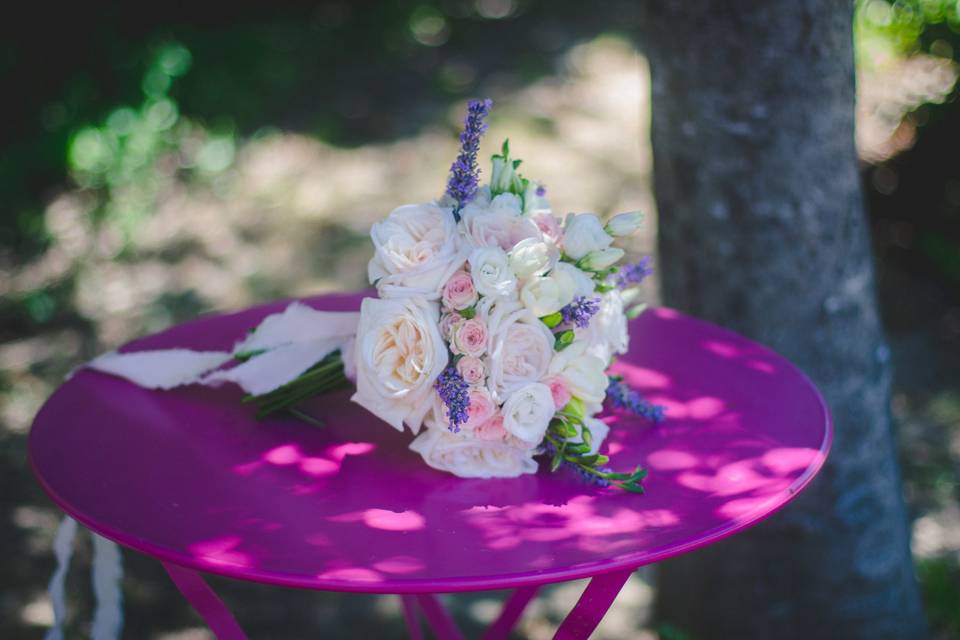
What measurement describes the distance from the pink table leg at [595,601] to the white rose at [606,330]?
0.43 meters

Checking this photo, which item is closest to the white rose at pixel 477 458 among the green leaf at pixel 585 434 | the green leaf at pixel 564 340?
the green leaf at pixel 585 434

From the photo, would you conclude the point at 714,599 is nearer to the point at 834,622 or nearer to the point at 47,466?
the point at 834,622

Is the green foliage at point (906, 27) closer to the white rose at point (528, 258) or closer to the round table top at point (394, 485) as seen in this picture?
the round table top at point (394, 485)

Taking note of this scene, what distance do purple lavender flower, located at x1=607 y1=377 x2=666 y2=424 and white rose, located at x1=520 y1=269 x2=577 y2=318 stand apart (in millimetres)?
277

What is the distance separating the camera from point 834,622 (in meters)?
2.85

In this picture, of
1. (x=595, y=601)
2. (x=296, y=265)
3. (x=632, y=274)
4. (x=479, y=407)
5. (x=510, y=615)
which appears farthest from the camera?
(x=296, y=265)

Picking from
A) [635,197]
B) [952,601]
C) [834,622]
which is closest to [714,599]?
[834,622]

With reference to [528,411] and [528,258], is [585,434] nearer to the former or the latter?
[528,411]

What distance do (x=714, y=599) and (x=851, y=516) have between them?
47 centimetres

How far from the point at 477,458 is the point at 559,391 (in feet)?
0.68

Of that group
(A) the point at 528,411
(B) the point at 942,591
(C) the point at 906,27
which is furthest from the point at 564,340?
(C) the point at 906,27

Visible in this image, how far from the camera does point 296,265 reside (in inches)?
204

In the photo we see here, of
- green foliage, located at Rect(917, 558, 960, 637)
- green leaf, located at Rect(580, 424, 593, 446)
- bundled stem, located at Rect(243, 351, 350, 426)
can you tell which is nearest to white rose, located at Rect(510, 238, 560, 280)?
green leaf, located at Rect(580, 424, 593, 446)

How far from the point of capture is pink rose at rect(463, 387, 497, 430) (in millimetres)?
1770
